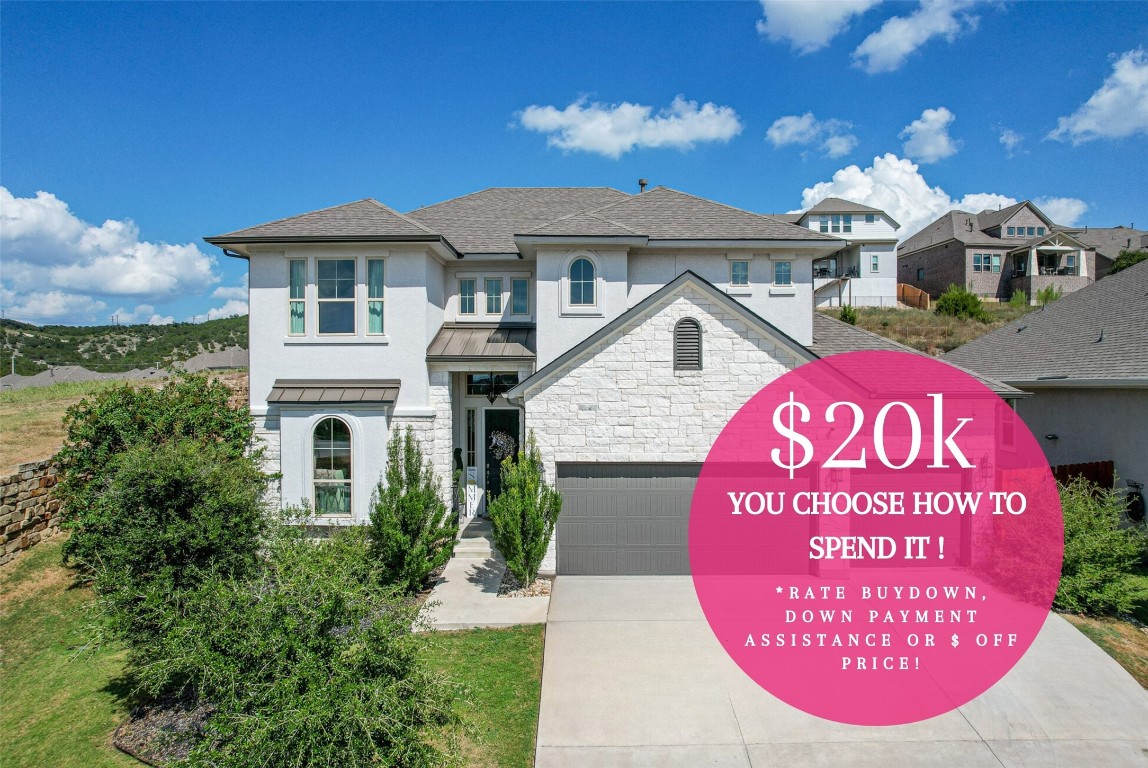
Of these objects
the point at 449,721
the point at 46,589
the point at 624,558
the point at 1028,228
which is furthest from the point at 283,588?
the point at 1028,228

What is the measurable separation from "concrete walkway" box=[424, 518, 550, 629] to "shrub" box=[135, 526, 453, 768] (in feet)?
8.38

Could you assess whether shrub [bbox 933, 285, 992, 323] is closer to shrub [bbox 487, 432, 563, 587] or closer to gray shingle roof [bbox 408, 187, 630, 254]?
gray shingle roof [bbox 408, 187, 630, 254]

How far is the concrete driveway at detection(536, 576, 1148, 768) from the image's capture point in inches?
250

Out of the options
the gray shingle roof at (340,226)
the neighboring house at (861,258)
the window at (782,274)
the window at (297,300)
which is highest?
the neighboring house at (861,258)

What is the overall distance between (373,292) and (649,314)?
19.5 feet

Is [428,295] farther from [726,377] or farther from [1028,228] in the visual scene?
[1028,228]

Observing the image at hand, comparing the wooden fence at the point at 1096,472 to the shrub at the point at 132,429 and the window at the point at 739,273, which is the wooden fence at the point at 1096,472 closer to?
the window at the point at 739,273

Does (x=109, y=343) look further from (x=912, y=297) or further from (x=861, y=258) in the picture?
(x=912, y=297)

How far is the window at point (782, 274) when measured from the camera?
1396 cm

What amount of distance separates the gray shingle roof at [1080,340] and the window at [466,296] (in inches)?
552

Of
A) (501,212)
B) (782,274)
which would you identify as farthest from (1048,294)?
(501,212)

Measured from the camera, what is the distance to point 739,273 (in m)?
14.0

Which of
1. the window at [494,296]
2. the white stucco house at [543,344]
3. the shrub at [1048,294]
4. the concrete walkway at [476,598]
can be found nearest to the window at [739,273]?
the white stucco house at [543,344]

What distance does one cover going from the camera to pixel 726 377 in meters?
11.0
